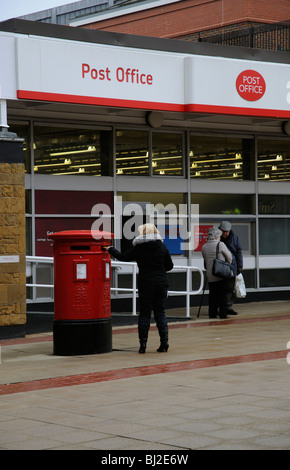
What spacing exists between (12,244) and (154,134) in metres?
5.74

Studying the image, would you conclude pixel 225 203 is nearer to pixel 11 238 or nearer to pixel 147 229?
pixel 11 238

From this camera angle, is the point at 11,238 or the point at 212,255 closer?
the point at 11,238

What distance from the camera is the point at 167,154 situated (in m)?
17.5

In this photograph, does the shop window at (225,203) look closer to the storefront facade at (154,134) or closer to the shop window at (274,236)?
the storefront facade at (154,134)

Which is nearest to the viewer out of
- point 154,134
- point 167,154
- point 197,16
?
point 154,134

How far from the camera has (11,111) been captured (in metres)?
15.2

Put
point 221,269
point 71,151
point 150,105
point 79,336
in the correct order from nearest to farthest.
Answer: point 79,336 → point 221,269 → point 150,105 → point 71,151

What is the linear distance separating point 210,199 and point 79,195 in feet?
10.6

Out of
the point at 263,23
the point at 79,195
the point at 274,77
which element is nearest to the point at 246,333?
the point at 79,195

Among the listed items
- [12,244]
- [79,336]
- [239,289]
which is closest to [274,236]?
[239,289]

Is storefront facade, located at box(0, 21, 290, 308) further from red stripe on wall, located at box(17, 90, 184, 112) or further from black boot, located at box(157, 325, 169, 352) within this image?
black boot, located at box(157, 325, 169, 352)

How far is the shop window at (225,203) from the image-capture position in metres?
18.0

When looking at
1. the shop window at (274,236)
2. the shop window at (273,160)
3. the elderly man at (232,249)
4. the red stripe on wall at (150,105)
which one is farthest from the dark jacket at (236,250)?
the shop window at (273,160)

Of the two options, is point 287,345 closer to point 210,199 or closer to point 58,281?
point 58,281
